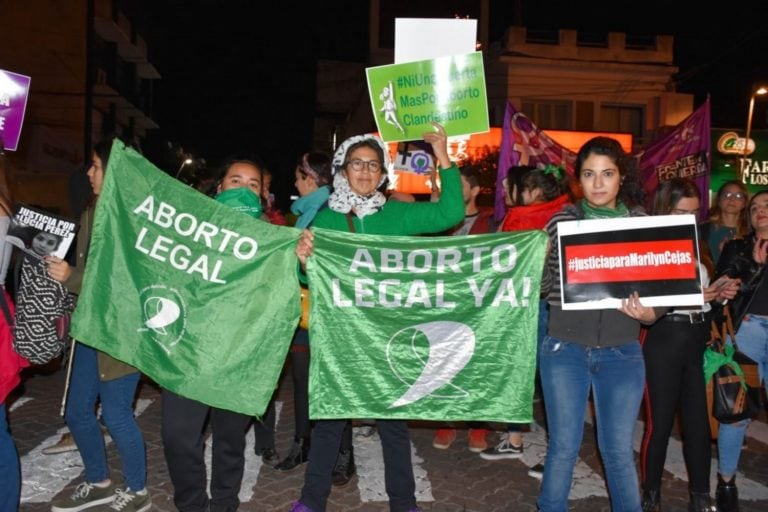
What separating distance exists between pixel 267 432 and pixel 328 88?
46.6 meters

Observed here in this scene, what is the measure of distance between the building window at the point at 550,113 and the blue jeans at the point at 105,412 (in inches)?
1051

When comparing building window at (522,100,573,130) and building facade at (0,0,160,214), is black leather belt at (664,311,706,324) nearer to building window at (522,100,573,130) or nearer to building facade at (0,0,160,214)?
building facade at (0,0,160,214)

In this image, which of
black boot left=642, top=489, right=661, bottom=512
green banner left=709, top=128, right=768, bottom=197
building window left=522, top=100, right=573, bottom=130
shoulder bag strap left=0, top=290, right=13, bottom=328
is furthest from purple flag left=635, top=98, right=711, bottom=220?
building window left=522, top=100, right=573, bottom=130

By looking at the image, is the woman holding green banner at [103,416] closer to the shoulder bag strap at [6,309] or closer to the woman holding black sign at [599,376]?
the shoulder bag strap at [6,309]

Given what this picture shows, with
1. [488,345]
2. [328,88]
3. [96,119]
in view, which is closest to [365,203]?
[488,345]

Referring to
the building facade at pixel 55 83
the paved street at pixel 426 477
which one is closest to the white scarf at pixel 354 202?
the paved street at pixel 426 477

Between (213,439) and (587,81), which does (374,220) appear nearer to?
(213,439)

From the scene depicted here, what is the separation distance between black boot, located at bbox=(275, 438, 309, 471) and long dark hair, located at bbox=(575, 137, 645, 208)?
3.02m

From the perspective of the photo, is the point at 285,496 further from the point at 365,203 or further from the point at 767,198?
the point at 767,198

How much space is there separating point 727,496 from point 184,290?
12.2ft

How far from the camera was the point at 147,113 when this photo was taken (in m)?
50.2

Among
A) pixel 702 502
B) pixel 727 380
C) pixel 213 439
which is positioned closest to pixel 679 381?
pixel 727 380

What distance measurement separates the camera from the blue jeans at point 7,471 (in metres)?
3.44

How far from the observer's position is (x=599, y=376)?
3584 millimetres
